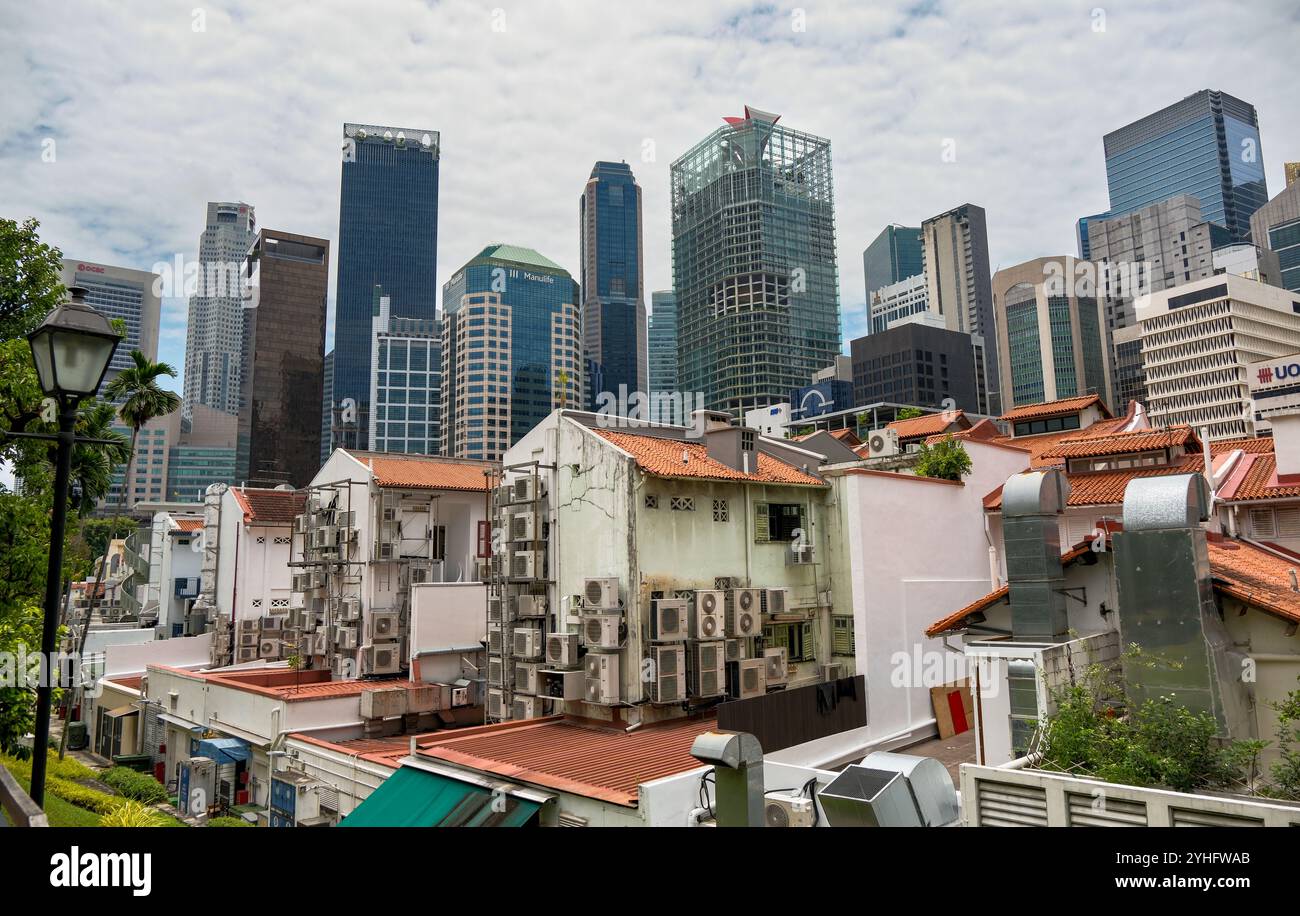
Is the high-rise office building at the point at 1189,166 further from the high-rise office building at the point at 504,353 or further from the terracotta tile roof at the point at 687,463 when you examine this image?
the terracotta tile roof at the point at 687,463

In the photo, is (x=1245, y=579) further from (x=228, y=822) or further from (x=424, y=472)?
(x=424, y=472)

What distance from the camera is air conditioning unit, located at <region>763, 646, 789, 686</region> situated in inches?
836

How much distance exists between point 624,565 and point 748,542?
14.2 feet

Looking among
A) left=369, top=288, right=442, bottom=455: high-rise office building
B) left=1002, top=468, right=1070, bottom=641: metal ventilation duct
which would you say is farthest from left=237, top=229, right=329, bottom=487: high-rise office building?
left=1002, top=468, right=1070, bottom=641: metal ventilation duct

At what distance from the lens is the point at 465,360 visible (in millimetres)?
156750

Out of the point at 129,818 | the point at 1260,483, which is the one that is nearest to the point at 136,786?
the point at 129,818

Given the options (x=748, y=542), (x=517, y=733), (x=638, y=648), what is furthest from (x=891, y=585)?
(x=517, y=733)

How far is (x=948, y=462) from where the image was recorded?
83.1 feet

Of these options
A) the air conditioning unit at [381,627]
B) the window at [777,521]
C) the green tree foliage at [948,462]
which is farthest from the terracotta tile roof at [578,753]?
the green tree foliage at [948,462]

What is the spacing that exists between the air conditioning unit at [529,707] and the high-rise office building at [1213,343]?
114529mm

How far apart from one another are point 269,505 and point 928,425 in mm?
33363

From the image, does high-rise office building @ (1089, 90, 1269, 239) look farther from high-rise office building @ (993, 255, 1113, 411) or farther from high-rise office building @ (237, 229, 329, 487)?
high-rise office building @ (237, 229, 329, 487)

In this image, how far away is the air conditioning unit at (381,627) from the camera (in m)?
28.5

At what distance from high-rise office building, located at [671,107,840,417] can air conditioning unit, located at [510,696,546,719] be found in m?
146
